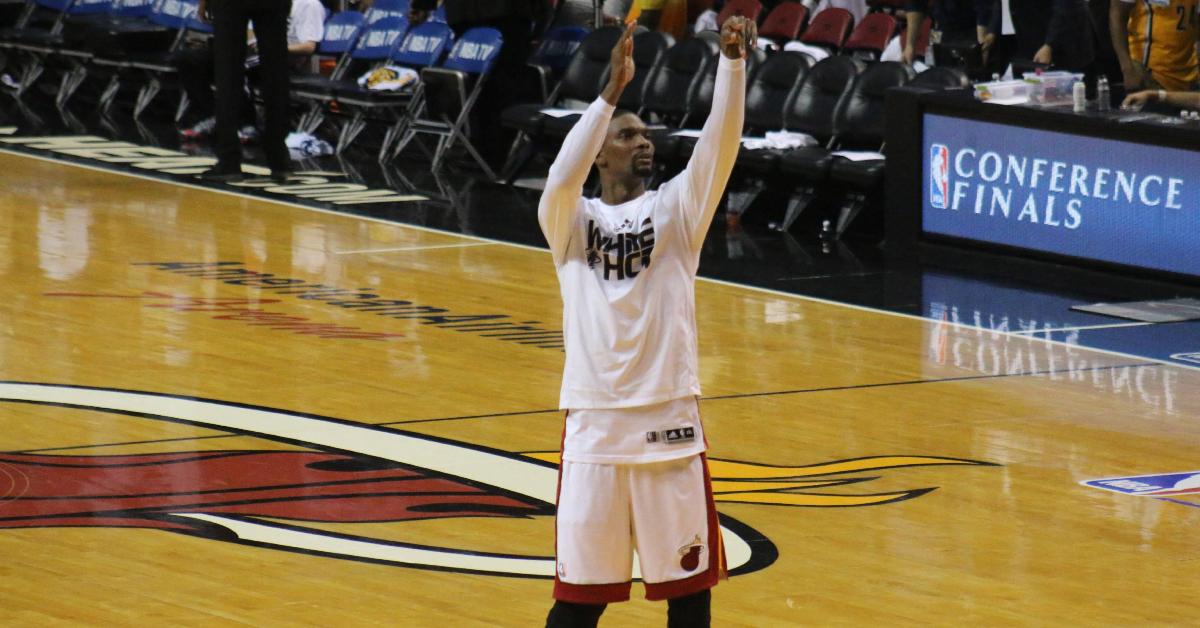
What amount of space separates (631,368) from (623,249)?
0.26 meters

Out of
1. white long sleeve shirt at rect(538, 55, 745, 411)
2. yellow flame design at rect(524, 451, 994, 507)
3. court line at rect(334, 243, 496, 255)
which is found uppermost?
white long sleeve shirt at rect(538, 55, 745, 411)

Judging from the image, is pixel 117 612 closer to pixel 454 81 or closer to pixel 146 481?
pixel 146 481

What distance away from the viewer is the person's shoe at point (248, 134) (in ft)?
54.5

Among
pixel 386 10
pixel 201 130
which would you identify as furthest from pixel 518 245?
pixel 201 130

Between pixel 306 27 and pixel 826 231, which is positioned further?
pixel 306 27

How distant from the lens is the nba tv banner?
10.7 meters

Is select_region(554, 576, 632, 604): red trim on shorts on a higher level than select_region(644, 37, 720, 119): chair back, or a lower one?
lower

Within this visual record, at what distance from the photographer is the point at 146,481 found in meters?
6.71

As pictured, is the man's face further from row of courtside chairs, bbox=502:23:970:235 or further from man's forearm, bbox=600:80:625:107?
row of courtside chairs, bbox=502:23:970:235

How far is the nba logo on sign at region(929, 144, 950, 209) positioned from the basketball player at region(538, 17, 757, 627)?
7.57 metres

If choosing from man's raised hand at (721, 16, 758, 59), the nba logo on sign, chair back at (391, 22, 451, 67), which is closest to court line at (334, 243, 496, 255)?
the nba logo on sign

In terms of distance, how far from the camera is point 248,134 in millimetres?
16734

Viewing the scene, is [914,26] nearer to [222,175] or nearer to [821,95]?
[821,95]

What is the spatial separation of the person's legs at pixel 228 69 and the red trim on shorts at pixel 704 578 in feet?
32.5
